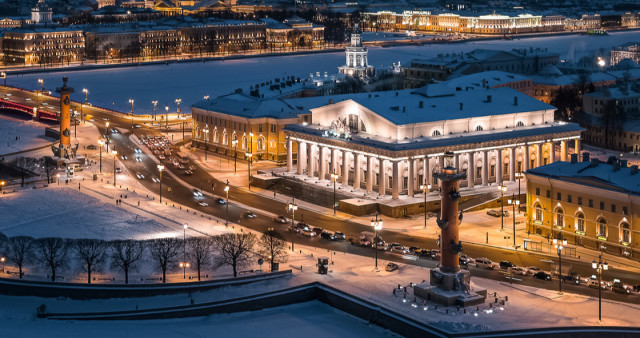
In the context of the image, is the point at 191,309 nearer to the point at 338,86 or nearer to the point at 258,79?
the point at 338,86

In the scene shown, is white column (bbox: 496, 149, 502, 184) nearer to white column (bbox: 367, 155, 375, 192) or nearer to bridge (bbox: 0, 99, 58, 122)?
white column (bbox: 367, 155, 375, 192)

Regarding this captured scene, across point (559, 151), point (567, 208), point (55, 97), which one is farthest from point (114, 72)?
point (567, 208)

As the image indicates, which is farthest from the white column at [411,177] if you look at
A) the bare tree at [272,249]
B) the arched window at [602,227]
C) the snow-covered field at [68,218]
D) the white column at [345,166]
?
the snow-covered field at [68,218]

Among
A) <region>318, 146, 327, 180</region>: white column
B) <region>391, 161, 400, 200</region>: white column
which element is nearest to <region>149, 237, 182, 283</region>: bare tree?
<region>391, 161, 400, 200</region>: white column

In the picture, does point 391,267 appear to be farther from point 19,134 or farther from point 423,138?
point 19,134

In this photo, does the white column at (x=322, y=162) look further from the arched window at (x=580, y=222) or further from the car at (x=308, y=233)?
the arched window at (x=580, y=222)

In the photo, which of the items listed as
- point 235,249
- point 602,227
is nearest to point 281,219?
point 235,249
